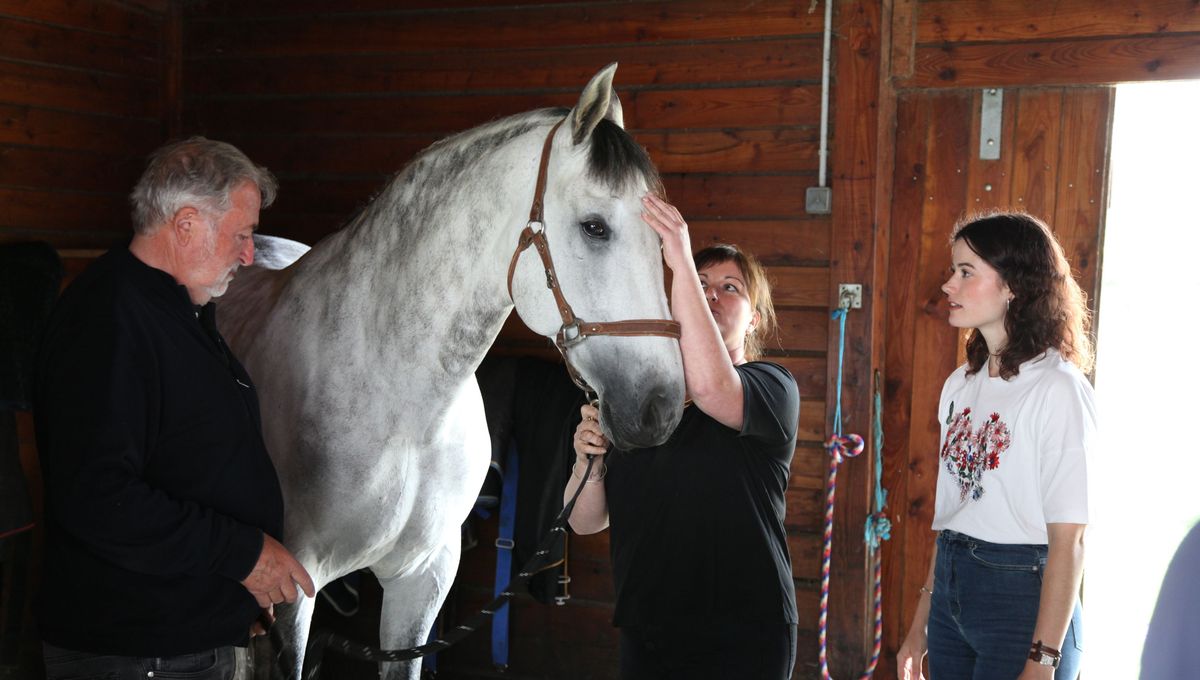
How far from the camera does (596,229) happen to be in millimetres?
1482

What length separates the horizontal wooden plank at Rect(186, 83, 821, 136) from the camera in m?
3.08

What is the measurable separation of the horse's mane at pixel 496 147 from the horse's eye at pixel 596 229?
6 cm

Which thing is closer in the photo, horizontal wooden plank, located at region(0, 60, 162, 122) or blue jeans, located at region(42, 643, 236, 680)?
blue jeans, located at region(42, 643, 236, 680)

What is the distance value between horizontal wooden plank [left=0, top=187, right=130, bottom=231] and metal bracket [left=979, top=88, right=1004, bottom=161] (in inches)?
119

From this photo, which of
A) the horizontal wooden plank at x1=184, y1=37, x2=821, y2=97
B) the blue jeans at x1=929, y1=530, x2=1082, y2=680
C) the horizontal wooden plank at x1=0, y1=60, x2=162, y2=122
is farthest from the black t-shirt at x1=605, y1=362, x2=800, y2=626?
the horizontal wooden plank at x1=0, y1=60, x2=162, y2=122

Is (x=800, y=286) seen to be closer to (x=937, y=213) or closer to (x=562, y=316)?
(x=937, y=213)

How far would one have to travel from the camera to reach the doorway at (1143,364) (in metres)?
2.80

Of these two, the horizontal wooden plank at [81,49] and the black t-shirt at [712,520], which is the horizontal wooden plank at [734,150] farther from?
the horizontal wooden plank at [81,49]

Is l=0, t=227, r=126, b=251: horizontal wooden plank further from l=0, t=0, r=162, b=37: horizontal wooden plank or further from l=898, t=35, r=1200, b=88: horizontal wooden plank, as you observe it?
l=898, t=35, r=1200, b=88: horizontal wooden plank

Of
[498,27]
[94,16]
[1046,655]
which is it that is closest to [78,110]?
[94,16]

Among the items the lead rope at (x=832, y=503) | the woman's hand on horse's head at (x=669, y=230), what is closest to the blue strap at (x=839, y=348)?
the lead rope at (x=832, y=503)

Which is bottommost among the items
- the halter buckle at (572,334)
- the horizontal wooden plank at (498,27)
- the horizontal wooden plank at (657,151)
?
the halter buckle at (572,334)

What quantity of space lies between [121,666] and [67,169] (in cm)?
275

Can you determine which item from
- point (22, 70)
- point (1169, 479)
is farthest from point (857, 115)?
point (22, 70)
